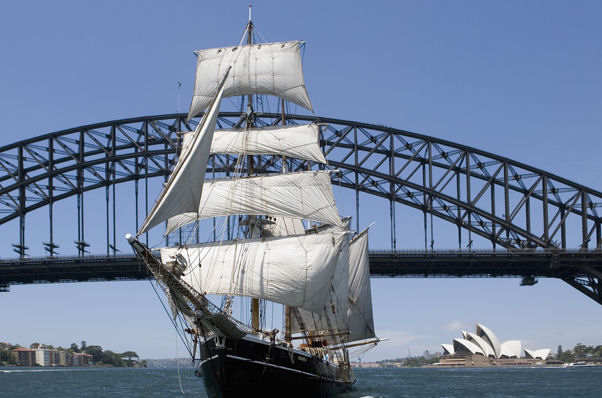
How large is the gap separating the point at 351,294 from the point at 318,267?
610 inches

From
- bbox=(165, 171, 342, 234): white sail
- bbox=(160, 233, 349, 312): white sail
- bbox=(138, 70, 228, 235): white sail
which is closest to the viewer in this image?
bbox=(138, 70, 228, 235): white sail

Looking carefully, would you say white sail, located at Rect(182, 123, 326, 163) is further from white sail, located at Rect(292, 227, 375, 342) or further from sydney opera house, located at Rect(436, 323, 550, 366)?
sydney opera house, located at Rect(436, 323, 550, 366)

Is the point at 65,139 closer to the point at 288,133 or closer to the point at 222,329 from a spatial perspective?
the point at 288,133

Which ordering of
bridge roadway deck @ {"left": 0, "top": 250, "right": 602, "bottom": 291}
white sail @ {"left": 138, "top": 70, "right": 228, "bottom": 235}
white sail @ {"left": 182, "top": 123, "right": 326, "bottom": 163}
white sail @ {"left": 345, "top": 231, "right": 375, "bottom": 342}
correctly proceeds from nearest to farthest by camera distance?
white sail @ {"left": 138, "top": 70, "right": 228, "bottom": 235} → white sail @ {"left": 182, "top": 123, "right": 326, "bottom": 163} → white sail @ {"left": 345, "top": 231, "right": 375, "bottom": 342} → bridge roadway deck @ {"left": 0, "top": 250, "right": 602, "bottom": 291}

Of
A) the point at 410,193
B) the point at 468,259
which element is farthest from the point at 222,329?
the point at 410,193

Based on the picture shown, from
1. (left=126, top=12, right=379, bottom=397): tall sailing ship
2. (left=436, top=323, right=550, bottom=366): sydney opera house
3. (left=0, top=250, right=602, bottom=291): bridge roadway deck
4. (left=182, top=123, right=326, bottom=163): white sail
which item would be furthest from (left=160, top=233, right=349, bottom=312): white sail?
(left=436, top=323, right=550, bottom=366): sydney opera house

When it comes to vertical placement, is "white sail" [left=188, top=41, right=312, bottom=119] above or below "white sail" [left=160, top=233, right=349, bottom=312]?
above

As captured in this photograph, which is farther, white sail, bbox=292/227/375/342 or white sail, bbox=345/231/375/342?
white sail, bbox=345/231/375/342

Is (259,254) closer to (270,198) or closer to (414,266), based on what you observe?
(270,198)

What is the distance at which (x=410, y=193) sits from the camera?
9362 cm

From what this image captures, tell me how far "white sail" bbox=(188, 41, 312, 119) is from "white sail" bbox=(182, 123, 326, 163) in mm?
1910

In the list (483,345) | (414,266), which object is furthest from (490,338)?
(414,266)

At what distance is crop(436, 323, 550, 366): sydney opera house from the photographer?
6678 inches

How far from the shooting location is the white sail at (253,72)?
53000mm
